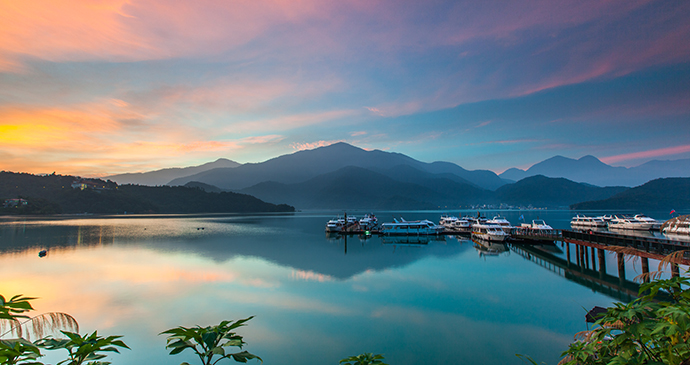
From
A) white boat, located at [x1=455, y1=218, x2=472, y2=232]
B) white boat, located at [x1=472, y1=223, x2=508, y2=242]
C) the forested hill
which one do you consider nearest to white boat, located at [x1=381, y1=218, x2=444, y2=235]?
white boat, located at [x1=455, y1=218, x2=472, y2=232]

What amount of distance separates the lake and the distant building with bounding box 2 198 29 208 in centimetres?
13715

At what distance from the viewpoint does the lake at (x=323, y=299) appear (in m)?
15.5

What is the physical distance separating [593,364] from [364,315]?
17384mm

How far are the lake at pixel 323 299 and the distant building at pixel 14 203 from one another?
137 m

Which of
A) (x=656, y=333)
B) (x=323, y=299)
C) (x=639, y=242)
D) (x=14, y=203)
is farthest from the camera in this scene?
(x=14, y=203)

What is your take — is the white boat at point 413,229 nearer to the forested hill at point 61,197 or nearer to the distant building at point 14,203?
the forested hill at point 61,197

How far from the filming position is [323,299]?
23625mm

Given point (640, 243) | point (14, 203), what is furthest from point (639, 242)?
point (14, 203)

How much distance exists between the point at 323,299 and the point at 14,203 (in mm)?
192027

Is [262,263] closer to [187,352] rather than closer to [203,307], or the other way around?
[203,307]

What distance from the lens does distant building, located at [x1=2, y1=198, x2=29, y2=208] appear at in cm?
13762

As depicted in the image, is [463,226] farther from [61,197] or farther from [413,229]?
[61,197]

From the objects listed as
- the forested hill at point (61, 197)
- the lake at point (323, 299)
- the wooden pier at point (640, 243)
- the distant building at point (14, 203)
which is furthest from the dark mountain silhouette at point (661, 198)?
the distant building at point (14, 203)

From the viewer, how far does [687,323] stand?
2873 millimetres
